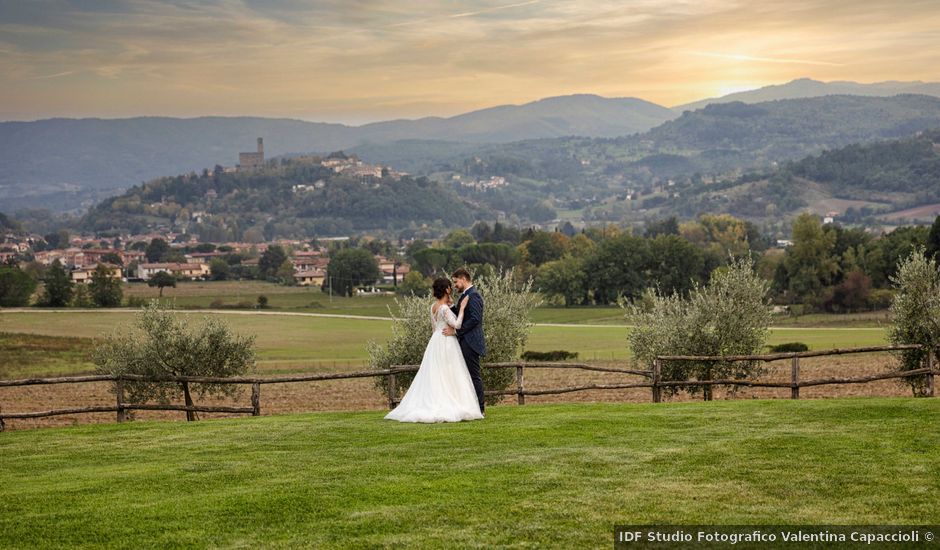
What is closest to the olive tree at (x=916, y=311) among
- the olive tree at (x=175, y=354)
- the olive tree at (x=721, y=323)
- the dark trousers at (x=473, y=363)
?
the olive tree at (x=721, y=323)

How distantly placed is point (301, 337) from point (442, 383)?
211 ft

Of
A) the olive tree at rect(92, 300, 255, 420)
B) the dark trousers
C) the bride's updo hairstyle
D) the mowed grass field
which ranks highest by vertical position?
the bride's updo hairstyle

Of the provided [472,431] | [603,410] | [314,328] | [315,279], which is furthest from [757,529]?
A: [315,279]

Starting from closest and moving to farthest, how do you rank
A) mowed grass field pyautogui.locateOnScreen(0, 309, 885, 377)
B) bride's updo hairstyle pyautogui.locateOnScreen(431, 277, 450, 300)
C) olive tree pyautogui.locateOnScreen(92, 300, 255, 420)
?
bride's updo hairstyle pyautogui.locateOnScreen(431, 277, 450, 300)
olive tree pyautogui.locateOnScreen(92, 300, 255, 420)
mowed grass field pyautogui.locateOnScreen(0, 309, 885, 377)

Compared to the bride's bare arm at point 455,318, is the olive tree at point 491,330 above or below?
below

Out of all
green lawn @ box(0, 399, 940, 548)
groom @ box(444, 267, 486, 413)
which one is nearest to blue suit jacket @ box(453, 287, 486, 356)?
groom @ box(444, 267, 486, 413)

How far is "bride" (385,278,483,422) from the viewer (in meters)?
17.5

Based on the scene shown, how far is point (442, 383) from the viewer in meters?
17.7

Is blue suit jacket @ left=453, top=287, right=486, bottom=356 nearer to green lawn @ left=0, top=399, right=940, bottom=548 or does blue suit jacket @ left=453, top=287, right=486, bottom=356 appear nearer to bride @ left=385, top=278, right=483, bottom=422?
bride @ left=385, top=278, right=483, bottom=422

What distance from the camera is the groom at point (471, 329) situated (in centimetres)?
1756

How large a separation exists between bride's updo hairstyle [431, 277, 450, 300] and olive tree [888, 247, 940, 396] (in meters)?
19.0

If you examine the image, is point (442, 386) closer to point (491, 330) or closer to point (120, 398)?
point (120, 398)

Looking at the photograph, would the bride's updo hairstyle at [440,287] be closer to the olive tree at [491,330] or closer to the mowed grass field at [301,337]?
the olive tree at [491,330]

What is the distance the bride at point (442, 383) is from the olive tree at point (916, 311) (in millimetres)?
18487
